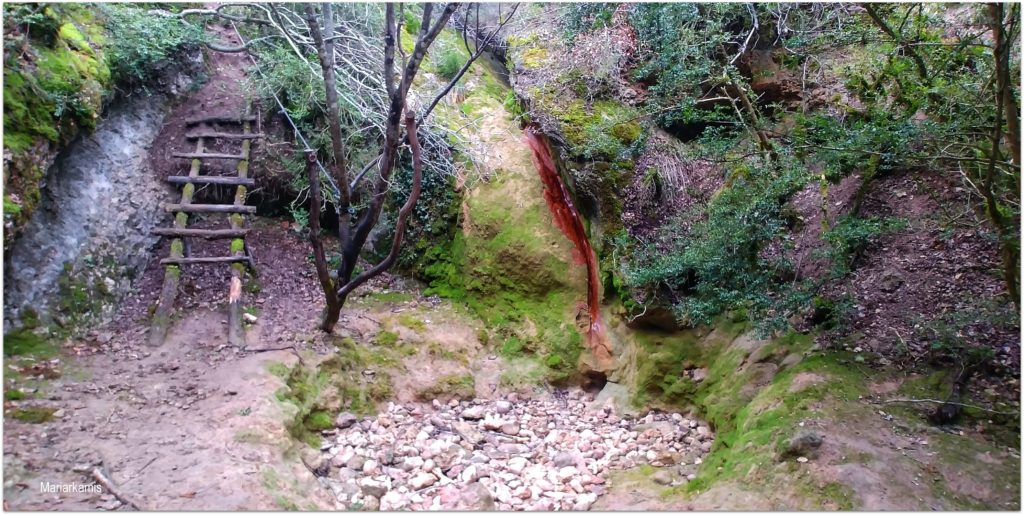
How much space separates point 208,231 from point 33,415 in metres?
2.90

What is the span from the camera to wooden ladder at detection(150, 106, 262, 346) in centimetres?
614

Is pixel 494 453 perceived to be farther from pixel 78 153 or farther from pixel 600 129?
pixel 78 153

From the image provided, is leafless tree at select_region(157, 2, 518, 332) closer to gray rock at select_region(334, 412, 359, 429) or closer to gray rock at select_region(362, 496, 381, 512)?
gray rock at select_region(334, 412, 359, 429)

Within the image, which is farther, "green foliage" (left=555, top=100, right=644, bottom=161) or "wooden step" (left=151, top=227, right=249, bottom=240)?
"green foliage" (left=555, top=100, right=644, bottom=161)

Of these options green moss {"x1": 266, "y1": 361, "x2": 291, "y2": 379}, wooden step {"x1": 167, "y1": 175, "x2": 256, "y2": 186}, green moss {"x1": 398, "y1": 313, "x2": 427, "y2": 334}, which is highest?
wooden step {"x1": 167, "y1": 175, "x2": 256, "y2": 186}

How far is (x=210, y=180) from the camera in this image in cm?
726

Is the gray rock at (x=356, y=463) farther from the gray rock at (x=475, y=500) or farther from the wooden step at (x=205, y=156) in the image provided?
the wooden step at (x=205, y=156)

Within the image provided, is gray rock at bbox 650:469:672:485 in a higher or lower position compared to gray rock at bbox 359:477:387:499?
higher

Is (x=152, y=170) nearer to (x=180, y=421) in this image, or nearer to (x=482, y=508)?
(x=180, y=421)

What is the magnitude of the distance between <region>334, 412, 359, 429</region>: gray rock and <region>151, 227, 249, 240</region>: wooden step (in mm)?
2778

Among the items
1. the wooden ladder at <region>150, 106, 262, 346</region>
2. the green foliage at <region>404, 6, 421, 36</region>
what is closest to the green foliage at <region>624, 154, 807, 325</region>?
the wooden ladder at <region>150, 106, 262, 346</region>

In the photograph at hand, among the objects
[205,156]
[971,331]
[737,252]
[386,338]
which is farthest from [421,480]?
[205,156]

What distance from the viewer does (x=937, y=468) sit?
3.83m

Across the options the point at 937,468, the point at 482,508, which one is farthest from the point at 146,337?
the point at 937,468
